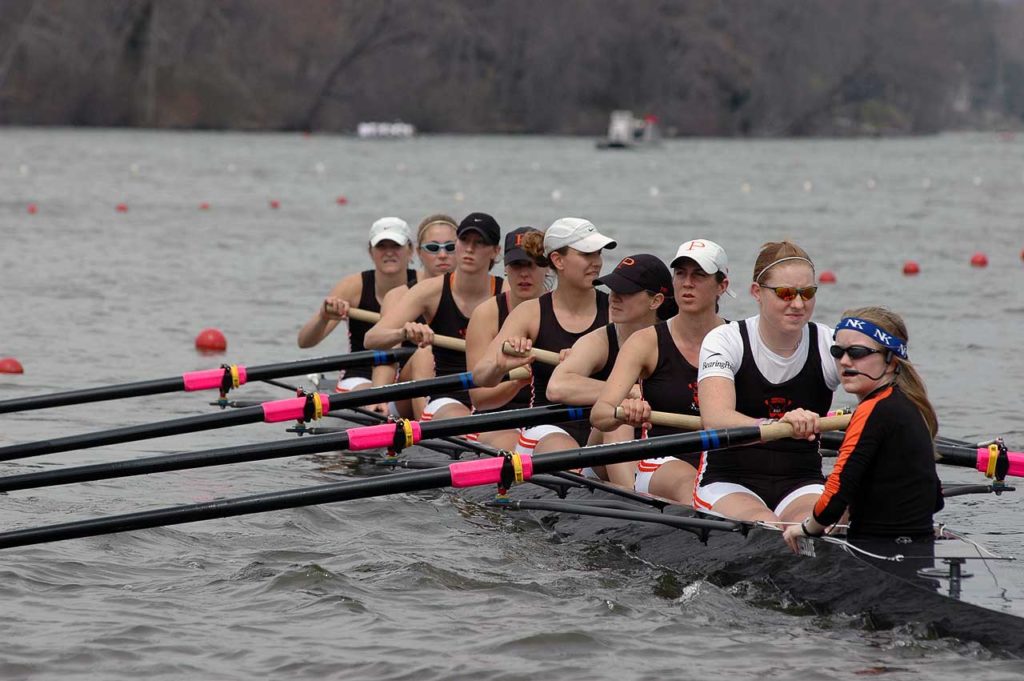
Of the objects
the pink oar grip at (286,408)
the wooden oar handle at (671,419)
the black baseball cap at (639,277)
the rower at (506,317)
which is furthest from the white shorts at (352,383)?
the wooden oar handle at (671,419)

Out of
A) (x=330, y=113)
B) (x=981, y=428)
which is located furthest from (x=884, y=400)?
(x=330, y=113)

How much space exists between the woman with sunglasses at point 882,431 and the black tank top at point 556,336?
7.96 ft

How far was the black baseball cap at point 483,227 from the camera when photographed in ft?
29.3

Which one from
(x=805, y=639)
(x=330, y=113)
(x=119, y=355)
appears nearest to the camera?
(x=805, y=639)

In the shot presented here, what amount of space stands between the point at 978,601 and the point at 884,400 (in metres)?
0.81

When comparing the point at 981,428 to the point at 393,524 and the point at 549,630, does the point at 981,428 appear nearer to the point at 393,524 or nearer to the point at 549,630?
the point at 393,524

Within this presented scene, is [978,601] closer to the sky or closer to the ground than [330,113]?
closer to the ground

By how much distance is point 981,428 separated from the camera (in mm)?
11258

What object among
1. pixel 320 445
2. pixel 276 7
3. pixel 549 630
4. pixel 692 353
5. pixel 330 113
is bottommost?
pixel 549 630

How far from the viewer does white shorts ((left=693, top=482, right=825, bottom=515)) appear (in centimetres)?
672

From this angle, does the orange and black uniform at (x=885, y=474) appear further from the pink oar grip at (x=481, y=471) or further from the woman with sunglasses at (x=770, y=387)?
the pink oar grip at (x=481, y=471)

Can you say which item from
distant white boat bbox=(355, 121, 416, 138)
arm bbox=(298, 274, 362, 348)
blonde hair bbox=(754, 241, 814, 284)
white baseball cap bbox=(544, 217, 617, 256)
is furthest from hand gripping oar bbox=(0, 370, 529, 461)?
distant white boat bbox=(355, 121, 416, 138)

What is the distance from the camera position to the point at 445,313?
957 centimetres

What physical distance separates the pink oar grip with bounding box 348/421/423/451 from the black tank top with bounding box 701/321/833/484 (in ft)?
5.04
